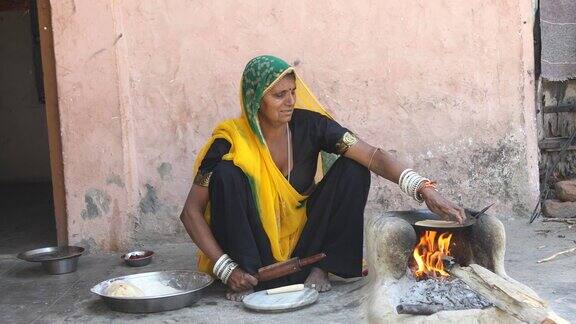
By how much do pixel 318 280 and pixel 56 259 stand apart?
1.65 metres

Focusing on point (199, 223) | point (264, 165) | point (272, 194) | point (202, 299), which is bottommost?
point (202, 299)

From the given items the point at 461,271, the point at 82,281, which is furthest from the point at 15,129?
the point at 461,271

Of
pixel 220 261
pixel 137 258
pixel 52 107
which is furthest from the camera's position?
pixel 52 107

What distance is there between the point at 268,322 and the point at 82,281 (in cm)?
144

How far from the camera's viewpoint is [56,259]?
4.21 meters

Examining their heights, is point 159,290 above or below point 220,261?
below

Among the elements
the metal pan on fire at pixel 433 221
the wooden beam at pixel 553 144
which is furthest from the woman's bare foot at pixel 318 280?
the wooden beam at pixel 553 144

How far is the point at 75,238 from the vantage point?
15.3 ft

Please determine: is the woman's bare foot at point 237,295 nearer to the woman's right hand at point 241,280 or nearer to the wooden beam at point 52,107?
the woman's right hand at point 241,280

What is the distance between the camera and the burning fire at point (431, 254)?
3035 mm

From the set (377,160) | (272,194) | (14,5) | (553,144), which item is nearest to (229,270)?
(272,194)

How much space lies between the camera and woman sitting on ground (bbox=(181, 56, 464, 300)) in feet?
11.2

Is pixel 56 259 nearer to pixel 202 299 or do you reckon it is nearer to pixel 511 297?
pixel 202 299

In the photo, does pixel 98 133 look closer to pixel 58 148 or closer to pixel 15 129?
pixel 58 148
